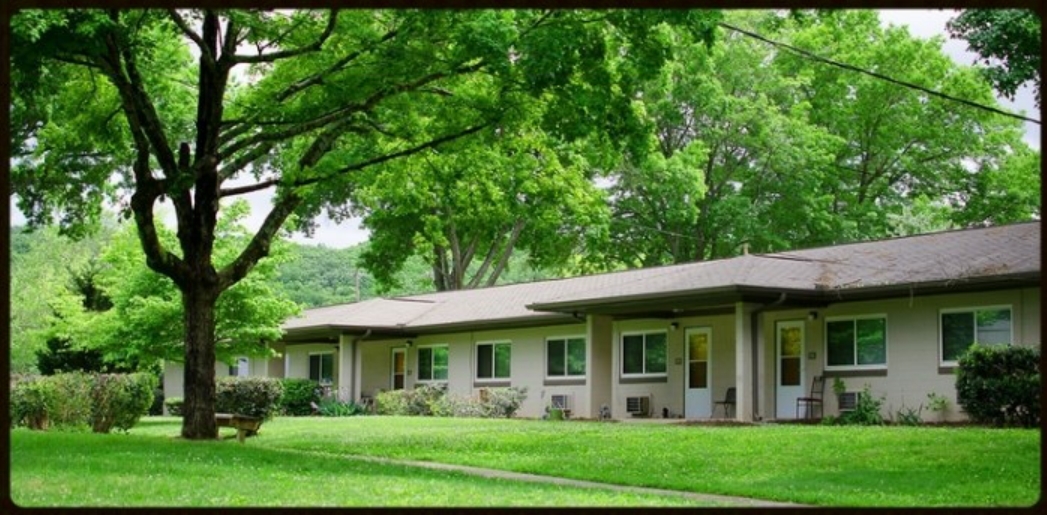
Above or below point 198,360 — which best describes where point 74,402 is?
below

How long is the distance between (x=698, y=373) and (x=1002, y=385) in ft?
32.9

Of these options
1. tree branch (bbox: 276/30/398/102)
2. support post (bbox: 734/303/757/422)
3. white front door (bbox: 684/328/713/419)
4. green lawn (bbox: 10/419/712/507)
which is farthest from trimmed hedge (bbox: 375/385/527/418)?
green lawn (bbox: 10/419/712/507)

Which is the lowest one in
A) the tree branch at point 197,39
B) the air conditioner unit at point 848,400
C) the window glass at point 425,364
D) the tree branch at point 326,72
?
the air conditioner unit at point 848,400

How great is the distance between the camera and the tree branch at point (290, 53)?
20.5 metres

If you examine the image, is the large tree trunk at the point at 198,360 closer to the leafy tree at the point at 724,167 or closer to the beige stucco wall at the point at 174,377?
the leafy tree at the point at 724,167

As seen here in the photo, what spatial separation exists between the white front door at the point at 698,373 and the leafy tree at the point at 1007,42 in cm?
1533

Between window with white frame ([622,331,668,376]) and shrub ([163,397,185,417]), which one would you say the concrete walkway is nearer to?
window with white frame ([622,331,668,376])

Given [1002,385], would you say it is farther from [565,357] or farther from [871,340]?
[565,357]

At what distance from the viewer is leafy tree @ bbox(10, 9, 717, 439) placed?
1833 centimetres

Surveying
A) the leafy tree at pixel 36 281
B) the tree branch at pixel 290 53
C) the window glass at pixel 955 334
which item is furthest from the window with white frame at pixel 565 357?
the leafy tree at pixel 36 281

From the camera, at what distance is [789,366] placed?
29750 mm

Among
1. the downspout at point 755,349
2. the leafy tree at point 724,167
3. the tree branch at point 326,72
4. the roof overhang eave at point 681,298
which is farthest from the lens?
the leafy tree at point 724,167

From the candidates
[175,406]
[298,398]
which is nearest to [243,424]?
[298,398]

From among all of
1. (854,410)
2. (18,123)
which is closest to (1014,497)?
(854,410)
